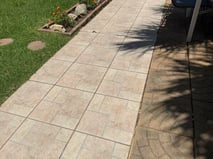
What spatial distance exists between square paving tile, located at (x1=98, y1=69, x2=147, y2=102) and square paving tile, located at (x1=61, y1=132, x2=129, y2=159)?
121cm

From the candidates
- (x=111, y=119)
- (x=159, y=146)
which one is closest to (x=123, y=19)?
(x=111, y=119)

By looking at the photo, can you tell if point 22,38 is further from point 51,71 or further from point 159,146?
point 159,146

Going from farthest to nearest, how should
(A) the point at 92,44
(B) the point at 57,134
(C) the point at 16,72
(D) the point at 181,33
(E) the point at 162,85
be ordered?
(D) the point at 181,33 → (A) the point at 92,44 → (C) the point at 16,72 → (E) the point at 162,85 → (B) the point at 57,134

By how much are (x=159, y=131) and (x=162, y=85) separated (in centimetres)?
136

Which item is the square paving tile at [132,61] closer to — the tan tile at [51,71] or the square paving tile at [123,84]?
the square paving tile at [123,84]

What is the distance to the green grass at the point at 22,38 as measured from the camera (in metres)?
4.86

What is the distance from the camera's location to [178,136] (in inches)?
136

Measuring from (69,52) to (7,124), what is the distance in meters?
2.83

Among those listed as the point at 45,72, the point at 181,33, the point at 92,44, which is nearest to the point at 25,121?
the point at 45,72

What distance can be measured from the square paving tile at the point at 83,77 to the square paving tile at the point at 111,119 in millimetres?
458

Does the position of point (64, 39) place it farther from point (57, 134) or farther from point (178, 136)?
point (178, 136)

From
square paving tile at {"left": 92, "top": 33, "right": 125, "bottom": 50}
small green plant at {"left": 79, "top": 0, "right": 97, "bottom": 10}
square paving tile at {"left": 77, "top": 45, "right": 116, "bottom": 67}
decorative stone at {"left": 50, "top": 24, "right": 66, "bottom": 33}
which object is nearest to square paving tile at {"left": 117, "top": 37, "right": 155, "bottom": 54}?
square paving tile at {"left": 92, "top": 33, "right": 125, "bottom": 50}

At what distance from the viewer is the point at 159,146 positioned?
10.9 feet

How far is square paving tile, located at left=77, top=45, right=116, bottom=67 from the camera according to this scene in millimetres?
5453
